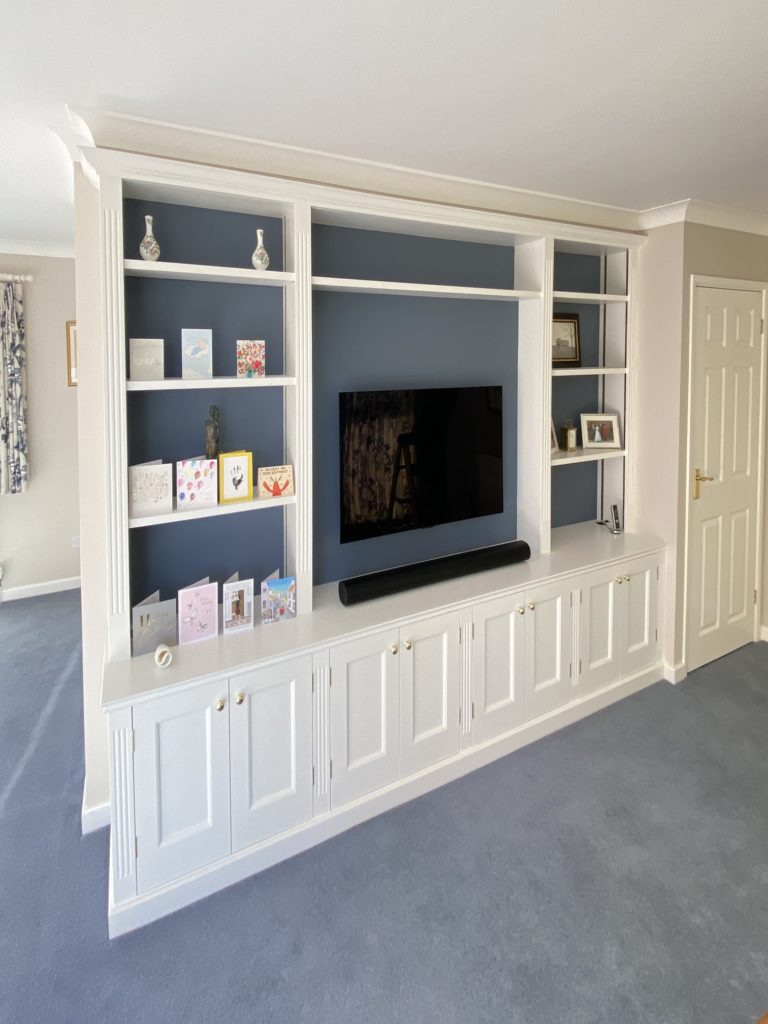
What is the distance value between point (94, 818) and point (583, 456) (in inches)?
109

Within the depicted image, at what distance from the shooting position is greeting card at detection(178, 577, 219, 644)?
7.59ft

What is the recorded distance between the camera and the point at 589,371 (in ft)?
11.2

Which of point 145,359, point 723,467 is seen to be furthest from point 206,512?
point 723,467

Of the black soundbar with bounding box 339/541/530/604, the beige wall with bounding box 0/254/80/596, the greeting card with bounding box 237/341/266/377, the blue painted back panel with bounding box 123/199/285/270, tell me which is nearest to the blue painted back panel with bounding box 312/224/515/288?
the blue painted back panel with bounding box 123/199/285/270

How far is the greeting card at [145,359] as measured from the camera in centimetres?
224

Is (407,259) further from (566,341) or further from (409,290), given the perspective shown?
(566,341)

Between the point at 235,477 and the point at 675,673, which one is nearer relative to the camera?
the point at 235,477

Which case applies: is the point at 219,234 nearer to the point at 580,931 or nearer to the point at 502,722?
the point at 502,722

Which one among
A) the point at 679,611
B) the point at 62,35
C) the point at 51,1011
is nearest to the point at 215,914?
the point at 51,1011

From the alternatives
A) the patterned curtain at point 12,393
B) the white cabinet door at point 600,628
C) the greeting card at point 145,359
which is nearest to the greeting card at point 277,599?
the greeting card at point 145,359

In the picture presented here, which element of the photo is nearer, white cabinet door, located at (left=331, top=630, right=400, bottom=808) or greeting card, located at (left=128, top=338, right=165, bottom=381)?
greeting card, located at (left=128, top=338, right=165, bottom=381)

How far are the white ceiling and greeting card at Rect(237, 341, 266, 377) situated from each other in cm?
70

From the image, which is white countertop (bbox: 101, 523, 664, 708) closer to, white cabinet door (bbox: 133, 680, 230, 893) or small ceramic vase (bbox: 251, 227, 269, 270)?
white cabinet door (bbox: 133, 680, 230, 893)

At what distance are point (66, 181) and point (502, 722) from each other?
10.2 ft
